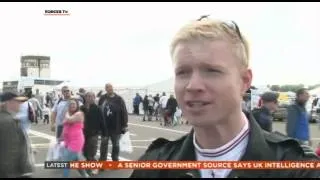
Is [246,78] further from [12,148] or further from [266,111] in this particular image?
[266,111]

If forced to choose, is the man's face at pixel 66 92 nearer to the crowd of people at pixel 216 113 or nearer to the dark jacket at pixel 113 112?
the dark jacket at pixel 113 112

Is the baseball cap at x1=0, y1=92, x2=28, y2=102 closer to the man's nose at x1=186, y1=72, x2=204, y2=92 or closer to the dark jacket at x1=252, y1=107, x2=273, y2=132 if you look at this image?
the dark jacket at x1=252, y1=107, x2=273, y2=132

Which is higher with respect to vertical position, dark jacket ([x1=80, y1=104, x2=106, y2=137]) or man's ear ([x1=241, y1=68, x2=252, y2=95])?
man's ear ([x1=241, y1=68, x2=252, y2=95])

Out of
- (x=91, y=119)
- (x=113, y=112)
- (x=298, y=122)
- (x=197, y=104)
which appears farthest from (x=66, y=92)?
(x=197, y=104)

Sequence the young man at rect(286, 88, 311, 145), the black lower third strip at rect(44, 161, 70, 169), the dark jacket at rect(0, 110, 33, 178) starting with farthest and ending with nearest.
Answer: the young man at rect(286, 88, 311, 145) < the dark jacket at rect(0, 110, 33, 178) < the black lower third strip at rect(44, 161, 70, 169)

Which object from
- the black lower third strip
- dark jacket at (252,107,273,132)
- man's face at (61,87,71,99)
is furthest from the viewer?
dark jacket at (252,107,273,132)

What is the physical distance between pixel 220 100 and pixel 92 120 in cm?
420

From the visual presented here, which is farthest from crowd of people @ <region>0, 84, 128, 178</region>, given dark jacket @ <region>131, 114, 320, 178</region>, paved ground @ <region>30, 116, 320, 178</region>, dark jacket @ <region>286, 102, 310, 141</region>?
dark jacket @ <region>286, 102, 310, 141</region>

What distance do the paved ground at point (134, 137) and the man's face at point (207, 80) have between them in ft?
1.18

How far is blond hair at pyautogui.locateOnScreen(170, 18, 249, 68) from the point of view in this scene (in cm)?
102

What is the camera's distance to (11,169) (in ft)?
8.93

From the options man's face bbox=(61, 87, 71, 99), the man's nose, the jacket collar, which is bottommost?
man's face bbox=(61, 87, 71, 99)

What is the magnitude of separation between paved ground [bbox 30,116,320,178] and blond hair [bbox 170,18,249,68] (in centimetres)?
42

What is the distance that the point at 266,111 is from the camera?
154 inches
